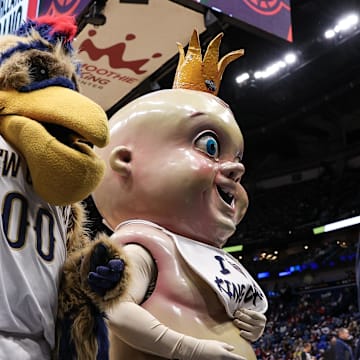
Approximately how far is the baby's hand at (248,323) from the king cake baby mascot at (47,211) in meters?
0.80

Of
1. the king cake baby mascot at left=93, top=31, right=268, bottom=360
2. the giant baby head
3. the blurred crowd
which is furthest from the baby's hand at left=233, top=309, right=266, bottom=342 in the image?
the blurred crowd

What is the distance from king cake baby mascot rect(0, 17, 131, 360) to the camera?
1119mm

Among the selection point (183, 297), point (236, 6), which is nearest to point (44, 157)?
point (183, 297)

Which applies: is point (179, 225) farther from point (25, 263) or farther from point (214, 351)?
point (25, 263)

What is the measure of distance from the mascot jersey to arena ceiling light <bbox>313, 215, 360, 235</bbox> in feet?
42.9

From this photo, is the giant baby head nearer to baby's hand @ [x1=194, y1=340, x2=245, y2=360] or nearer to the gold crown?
the gold crown

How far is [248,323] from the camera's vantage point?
1.98 metres

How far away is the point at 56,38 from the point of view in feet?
4.39

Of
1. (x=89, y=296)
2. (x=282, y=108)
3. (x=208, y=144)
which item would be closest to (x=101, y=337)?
(x=89, y=296)

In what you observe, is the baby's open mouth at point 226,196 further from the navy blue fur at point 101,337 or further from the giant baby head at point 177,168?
the navy blue fur at point 101,337

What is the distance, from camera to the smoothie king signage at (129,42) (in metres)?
2.68

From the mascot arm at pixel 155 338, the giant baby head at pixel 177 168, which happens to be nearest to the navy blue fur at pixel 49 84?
the mascot arm at pixel 155 338

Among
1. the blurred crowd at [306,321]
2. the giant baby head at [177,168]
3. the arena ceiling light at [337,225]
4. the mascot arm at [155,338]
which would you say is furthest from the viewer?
the arena ceiling light at [337,225]

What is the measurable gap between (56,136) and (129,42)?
1.77 meters
